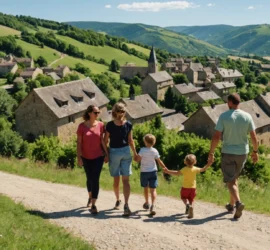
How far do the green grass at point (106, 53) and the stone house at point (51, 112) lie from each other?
127407 millimetres

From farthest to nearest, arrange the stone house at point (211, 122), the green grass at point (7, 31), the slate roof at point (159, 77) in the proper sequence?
the green grass at point (7, 31) < the slate roof at point (159, 77) < the stone house at point (211, 122)

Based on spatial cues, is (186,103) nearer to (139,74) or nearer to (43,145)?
(139,74)

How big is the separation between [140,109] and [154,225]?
5450cm

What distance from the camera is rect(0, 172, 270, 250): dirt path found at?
7617 mm

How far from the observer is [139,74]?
454 feet

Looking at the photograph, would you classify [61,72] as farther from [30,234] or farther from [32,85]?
[30,234]

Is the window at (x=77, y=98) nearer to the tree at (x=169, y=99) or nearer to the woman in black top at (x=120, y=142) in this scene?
the woman in black top at (x=120, y=142)

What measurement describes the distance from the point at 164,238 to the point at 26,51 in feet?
518

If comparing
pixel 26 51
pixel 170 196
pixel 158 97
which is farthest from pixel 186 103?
pixel 26 51

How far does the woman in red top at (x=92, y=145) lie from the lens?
9008 millimetres

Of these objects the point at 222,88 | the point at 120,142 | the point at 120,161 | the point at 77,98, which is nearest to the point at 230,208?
the point at 120,161

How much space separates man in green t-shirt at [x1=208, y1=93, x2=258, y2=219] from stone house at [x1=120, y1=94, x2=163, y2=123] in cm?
5030

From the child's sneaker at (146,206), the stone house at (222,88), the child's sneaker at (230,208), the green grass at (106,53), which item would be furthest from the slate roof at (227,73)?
the child's sneaker at (146,206)

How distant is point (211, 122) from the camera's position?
162 feet
